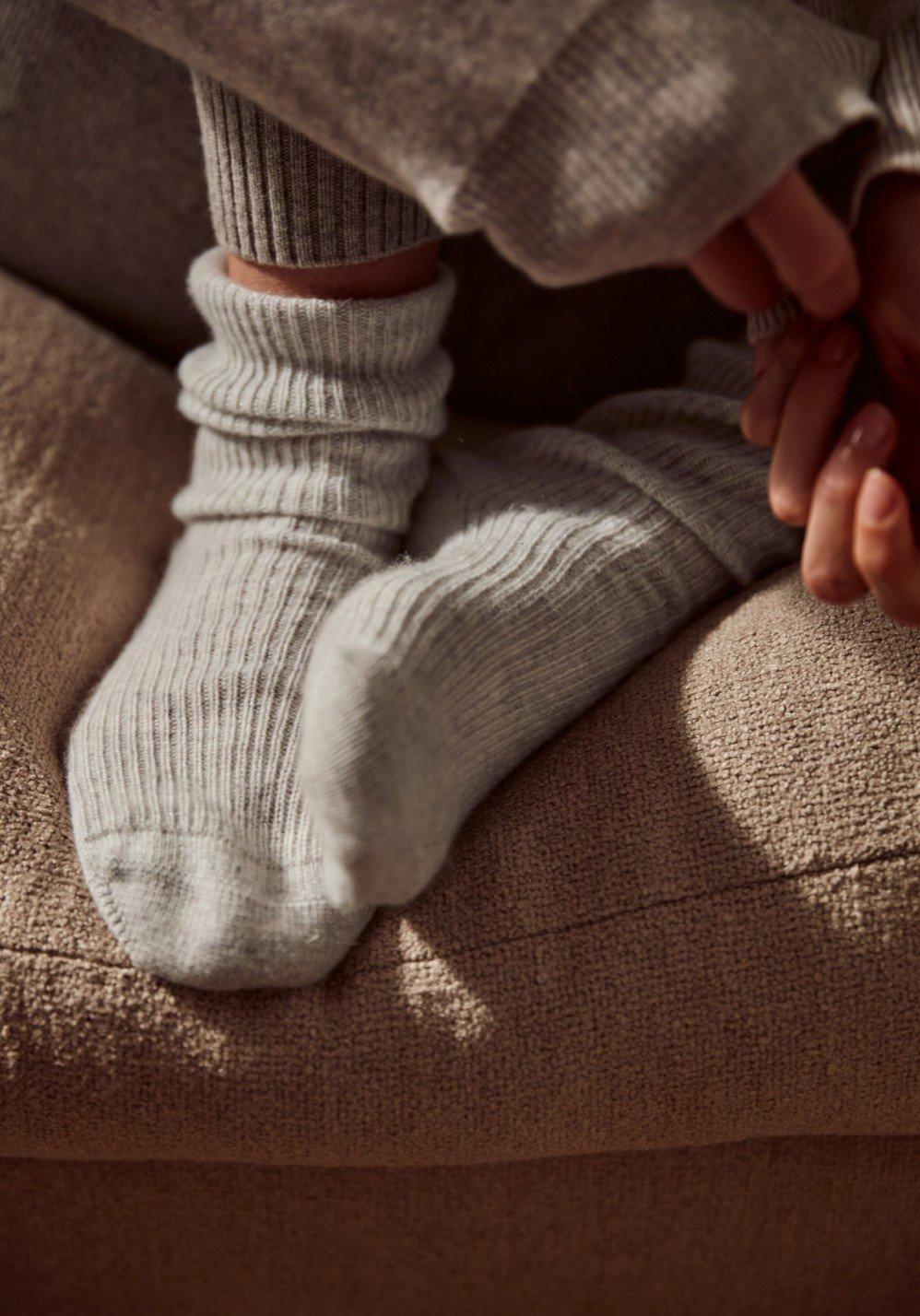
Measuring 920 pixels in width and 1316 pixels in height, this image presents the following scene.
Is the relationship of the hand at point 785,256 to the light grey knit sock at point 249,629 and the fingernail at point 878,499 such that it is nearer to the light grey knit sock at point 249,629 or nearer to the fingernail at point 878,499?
the fingernail at point 878,499

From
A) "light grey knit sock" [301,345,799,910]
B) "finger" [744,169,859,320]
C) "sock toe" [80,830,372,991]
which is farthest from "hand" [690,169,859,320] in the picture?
"sock toe" [80,830,372,991]

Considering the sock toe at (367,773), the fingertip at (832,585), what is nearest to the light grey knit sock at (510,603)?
the sock toe at (367,773)

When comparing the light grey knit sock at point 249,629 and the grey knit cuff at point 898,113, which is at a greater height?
the grey knit cuff at point 898,113

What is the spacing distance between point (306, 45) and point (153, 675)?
0.27 metres

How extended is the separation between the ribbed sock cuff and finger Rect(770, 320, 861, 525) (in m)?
0.19

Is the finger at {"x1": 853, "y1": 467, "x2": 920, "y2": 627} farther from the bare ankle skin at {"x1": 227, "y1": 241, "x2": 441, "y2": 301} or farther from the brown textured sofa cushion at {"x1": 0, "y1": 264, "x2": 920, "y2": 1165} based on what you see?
the bare ankle skin at {"x1": 227, "y1": 241, "x2": 441, "y2": 301}

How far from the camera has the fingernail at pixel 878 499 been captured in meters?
0.41

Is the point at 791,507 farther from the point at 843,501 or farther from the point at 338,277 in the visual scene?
the point at 338,277

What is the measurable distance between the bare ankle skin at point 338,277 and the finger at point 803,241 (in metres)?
0.21

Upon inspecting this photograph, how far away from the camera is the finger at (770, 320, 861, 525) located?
0.44 meters

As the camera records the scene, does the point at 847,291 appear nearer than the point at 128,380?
Yes

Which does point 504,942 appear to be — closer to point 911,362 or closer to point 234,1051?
point 234,1051

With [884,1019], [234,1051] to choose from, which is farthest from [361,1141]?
[884,1019]

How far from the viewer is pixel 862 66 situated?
394 mm
